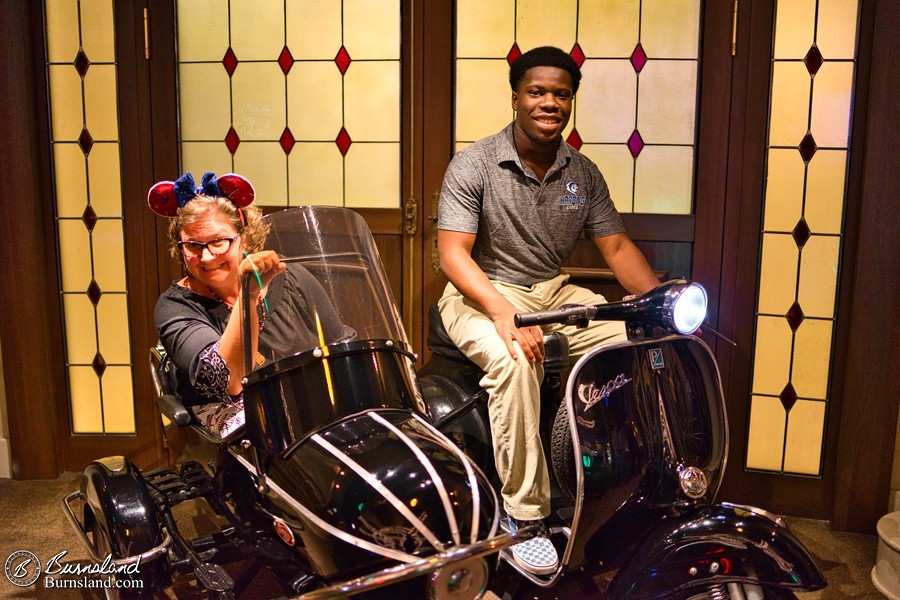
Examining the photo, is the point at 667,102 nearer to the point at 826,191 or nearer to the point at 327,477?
the point at 826,191

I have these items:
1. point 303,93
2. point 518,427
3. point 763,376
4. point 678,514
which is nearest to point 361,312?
point 518,427

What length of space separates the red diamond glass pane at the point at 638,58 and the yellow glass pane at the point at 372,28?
94 cm

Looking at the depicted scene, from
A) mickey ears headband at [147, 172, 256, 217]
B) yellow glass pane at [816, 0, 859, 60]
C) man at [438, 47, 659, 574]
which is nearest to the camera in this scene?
mickey ears headband at [147, 172, 256, 217]

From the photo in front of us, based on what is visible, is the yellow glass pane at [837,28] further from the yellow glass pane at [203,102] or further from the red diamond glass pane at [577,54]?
the yellow glass pane at [203,102]

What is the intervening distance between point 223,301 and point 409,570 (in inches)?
42.1

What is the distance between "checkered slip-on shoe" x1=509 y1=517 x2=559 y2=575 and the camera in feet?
6.16

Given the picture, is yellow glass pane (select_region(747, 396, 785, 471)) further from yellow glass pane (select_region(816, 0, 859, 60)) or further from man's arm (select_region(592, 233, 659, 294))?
yellow glass pane (select_region(816, 0, 859, 60))

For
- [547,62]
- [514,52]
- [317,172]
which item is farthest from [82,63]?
[547,62]

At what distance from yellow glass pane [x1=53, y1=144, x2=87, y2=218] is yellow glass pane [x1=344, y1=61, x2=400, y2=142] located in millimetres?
1155

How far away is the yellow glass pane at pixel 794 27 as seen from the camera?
9.27ft

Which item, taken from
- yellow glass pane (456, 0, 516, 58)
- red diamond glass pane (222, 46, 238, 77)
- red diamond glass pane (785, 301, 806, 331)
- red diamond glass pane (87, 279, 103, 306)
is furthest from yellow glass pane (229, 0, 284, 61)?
red diamond glass pane (785, 301, 806, 331)

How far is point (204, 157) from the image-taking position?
3.28 m

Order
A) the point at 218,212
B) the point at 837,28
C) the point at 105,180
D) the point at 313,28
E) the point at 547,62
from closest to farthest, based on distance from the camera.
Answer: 1. the point at 218,212
2. the point at 547,62
3. the point at 837,28
4. the point at 313,28
5. the point at 105,180

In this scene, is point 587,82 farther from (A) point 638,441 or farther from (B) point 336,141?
(A) point 638,441
